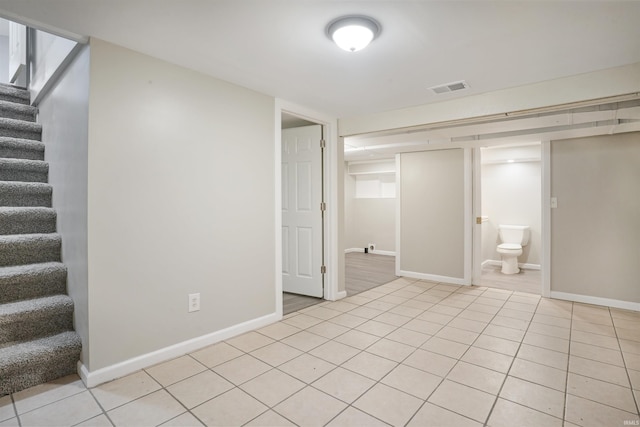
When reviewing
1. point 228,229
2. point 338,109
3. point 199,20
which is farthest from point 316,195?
point 199,20

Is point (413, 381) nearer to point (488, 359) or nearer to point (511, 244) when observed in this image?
point (488, 359)

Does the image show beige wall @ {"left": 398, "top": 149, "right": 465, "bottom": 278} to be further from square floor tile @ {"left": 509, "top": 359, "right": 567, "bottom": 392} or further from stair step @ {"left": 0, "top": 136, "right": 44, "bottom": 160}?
stair step @ {"left": 0, "top": 136, "right": 44, "bottom": 160}

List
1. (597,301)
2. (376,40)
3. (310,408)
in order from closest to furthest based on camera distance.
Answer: (310,408), (376,40), (597,301)

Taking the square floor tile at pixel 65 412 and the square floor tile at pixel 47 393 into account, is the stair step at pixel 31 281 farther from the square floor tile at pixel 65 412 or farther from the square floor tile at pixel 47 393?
the square floor tile at pixel 65 412

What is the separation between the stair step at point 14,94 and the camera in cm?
338

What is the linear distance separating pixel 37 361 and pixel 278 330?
1.66 metres

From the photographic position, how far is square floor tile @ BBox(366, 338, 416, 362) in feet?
7.83

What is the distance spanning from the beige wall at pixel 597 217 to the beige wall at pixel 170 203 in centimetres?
346

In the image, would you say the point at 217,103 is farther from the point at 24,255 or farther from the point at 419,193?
the point at 419,193

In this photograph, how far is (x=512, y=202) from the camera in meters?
5.76

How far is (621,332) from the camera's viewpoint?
2.85 meters

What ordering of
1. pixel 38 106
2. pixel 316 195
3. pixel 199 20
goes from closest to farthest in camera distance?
pixel 199 20, pixel 38 106, pixel 316 195

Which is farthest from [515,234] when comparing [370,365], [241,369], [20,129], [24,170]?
[20,129]

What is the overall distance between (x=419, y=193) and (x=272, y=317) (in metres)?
3.01
